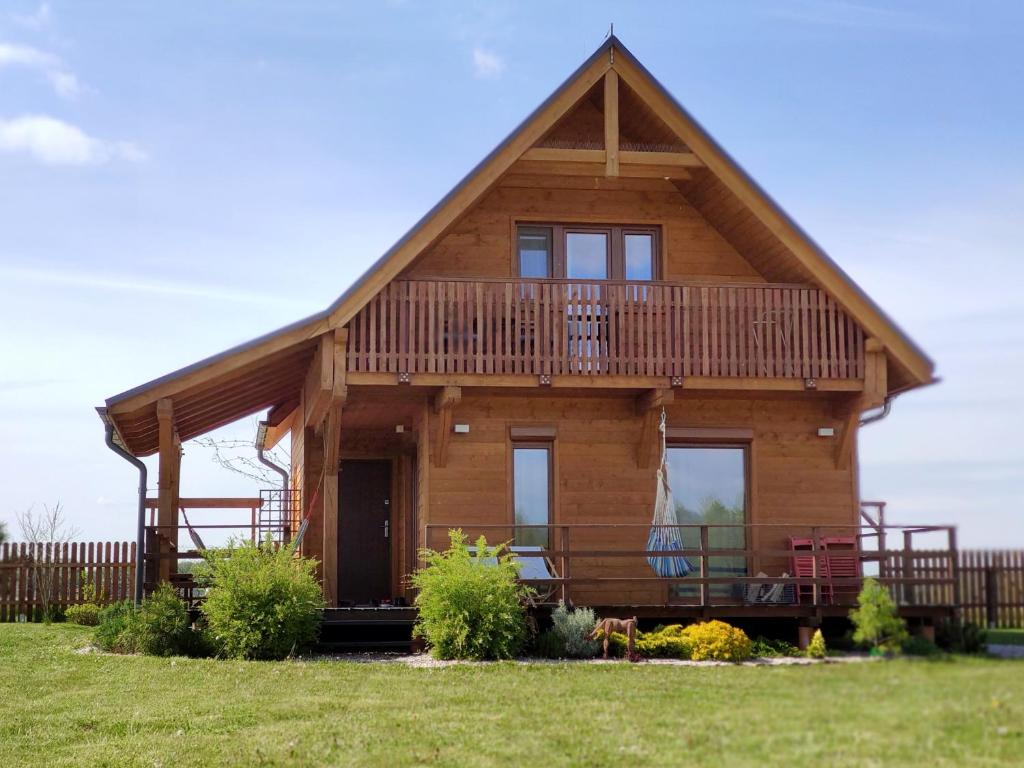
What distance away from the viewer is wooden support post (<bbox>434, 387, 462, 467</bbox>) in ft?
53.5

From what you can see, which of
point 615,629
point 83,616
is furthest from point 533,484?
point 83,616

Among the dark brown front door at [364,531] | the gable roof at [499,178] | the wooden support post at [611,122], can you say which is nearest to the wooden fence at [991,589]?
the gable roof at [499,178]

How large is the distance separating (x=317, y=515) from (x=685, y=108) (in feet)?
30.5

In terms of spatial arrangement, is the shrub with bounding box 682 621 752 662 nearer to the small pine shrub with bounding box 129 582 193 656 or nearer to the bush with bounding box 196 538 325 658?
the bush with bounding box 196 538 325 658

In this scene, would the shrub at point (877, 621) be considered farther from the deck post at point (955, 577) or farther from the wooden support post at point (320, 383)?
the wooden support post at point (320, 383)

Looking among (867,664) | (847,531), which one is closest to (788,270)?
(847,531)

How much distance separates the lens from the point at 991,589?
3025mm

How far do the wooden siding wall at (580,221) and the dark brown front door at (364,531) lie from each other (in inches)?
213

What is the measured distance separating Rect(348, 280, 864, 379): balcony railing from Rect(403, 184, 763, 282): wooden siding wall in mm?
1144

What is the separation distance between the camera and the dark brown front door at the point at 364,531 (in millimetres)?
21781

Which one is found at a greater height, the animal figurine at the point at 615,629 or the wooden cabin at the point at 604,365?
the wooden cabin at the point at 604,365

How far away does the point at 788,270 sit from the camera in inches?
680

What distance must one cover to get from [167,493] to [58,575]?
9.19 meters

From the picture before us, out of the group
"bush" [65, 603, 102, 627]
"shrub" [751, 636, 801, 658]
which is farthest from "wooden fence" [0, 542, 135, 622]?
"shrub" [751, 636, 801, 658]
